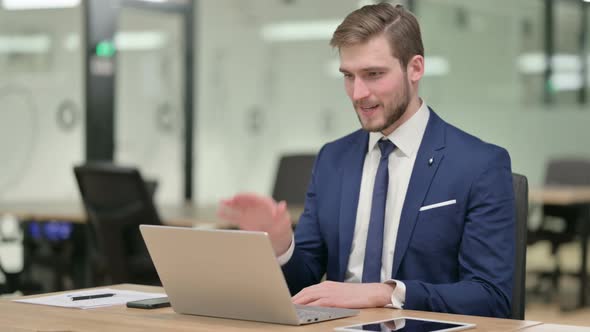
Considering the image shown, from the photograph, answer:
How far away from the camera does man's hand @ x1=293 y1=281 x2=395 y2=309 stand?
2.25 m

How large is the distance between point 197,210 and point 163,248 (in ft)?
11.7

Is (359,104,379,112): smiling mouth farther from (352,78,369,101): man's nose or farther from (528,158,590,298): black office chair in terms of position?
(528,158,590,298): black office chair

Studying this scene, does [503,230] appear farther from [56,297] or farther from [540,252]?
[540,252]

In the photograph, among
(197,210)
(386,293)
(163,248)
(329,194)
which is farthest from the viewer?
(197,210)

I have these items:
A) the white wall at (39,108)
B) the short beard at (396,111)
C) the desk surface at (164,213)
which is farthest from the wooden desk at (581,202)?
the short beard at (396,111)

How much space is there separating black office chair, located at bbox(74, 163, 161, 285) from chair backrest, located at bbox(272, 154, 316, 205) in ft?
3.04

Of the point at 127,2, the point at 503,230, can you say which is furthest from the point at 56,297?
the point at 127,2

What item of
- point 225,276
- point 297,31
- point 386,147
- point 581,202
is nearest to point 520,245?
point 386,147

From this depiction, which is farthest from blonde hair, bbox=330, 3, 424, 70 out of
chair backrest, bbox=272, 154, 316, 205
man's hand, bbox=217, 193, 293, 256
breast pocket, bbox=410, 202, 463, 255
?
chair backrest, bbox=272, 154, 316, 205

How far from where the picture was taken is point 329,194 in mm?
2732

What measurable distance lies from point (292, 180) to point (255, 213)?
326 cm

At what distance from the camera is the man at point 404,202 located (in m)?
2.45

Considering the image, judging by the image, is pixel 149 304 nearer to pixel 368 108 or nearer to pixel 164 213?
pixel 368 108

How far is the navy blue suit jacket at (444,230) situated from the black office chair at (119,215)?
2.08m
